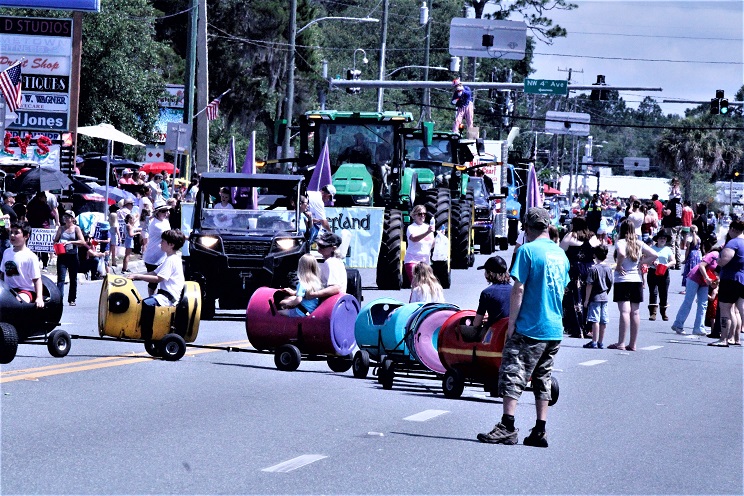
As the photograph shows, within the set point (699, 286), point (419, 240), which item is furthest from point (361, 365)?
point (699, 286)

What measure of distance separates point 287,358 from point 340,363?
602 millimetres

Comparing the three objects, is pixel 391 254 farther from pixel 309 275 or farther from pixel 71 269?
pixel 309 275

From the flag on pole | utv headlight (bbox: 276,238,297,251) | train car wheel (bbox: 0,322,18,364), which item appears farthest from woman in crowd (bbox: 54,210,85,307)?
train car wheel (bbox: 0,322,18,364)

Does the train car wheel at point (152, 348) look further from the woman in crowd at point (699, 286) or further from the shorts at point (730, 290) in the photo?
the woman in crowd at point (699, 286)

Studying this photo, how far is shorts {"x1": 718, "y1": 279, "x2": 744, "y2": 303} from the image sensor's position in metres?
19.8

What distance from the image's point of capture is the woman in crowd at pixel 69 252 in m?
21.6

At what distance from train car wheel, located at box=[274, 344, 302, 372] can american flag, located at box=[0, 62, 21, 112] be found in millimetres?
16426

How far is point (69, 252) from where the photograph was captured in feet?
71.4

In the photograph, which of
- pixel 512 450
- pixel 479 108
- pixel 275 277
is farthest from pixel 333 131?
pixel 479 108

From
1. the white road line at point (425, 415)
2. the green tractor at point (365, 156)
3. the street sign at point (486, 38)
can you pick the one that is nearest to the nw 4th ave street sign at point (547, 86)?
the street sign at point (486, 38)

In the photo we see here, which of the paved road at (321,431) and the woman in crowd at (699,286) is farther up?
the woman in crowd at (699,286)

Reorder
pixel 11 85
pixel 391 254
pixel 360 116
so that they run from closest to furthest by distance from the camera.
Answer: pixel 391 254
pixel 360 116
pixel 11 85

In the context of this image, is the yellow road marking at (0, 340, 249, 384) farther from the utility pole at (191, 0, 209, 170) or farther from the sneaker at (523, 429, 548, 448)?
the utility pole at (191, 0, 209, 170)

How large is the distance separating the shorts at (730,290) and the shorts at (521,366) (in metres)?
10.2
